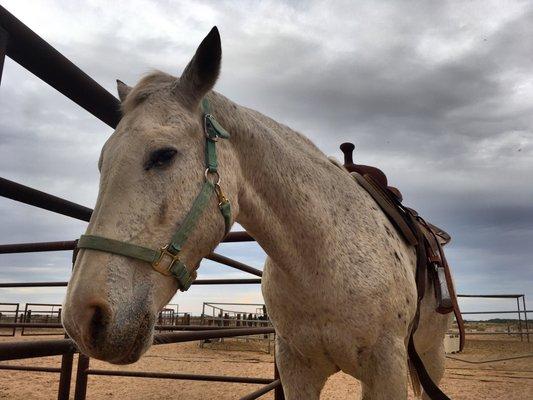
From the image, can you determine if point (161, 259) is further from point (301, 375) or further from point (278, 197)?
point (301, 375)

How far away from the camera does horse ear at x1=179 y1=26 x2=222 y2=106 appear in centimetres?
142

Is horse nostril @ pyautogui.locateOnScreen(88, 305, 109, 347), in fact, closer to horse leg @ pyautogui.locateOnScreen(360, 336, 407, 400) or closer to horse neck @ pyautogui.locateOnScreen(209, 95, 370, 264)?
horse neck @ pyautogui.locateOnScreen(209, 95, 370, 264)

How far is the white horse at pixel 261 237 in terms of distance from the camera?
45.0 inches

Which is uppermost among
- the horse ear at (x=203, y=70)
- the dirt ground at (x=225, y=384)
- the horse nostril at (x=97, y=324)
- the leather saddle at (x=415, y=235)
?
the horse ear at (x=203, y=70)

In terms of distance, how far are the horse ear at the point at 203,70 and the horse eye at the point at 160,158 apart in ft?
0.85

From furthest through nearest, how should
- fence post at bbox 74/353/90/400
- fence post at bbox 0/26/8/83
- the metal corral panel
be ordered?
the metal corral panel → fence post at bbox 74/353/90/400 → fence post at bbox 0/26/8/83

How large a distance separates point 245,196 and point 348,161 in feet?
4.59

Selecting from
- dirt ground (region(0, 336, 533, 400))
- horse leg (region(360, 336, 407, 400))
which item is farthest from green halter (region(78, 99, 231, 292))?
dirt ground (region(0, 336, 533, 400))

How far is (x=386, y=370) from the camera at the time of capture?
5.77 feet

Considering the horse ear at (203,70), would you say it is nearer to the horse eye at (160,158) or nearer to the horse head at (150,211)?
the horse head at (150,211)

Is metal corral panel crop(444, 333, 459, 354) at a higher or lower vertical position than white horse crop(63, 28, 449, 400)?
lower

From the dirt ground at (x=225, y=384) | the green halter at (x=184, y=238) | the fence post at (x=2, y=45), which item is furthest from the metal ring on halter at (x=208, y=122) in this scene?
the dirt ground at (x=225, y=384)

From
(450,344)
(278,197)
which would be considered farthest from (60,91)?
(450,344)

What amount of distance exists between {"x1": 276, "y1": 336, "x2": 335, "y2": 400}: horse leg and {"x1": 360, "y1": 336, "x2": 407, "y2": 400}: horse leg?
0.23 metres
